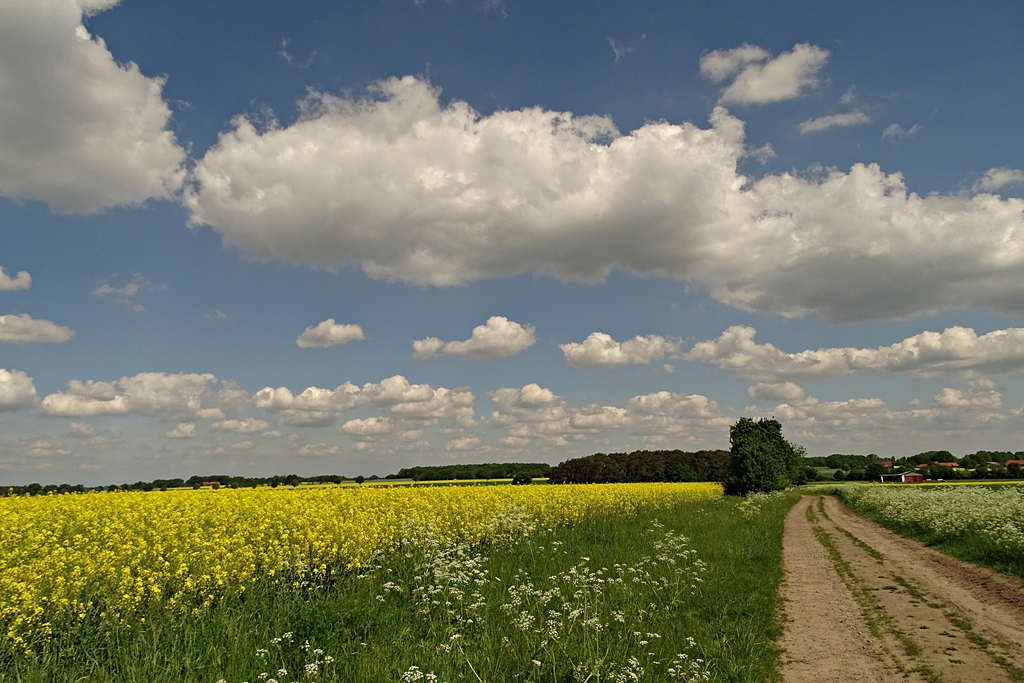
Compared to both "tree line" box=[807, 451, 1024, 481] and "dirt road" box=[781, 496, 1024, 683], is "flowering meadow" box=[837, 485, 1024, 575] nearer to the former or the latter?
"dirt road" box=[781, 496, 1024, 683]

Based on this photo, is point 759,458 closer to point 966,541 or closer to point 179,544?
point 966,541

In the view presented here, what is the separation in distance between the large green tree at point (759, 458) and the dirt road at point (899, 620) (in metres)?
40.5

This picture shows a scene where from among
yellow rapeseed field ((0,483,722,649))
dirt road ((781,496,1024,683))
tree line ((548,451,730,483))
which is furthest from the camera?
tree line ((548,451,730,483))

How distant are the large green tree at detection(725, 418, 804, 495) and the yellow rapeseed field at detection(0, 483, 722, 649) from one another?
44.1 m

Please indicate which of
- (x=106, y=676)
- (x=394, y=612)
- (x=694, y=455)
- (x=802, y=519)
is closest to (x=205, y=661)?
(x=106, y=676)

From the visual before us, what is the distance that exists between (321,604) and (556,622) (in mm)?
3468

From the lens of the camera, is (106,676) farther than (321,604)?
No

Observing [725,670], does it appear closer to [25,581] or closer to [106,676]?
[106,676]

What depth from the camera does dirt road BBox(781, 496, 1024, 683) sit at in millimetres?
7465

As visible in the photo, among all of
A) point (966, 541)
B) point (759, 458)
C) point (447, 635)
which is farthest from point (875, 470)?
point (447, 635)

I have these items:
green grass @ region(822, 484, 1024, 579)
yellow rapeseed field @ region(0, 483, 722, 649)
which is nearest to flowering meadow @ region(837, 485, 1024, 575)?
green grass @ region(822, 484, 1024, 579)

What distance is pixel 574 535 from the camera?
57.0ft

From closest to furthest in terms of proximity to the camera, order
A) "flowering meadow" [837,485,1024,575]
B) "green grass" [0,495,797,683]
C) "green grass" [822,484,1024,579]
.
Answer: "green grass" [0,495,797,683] → "green grass" [822,484,1024,579] → "flowering meadow" [837,485,1024,575]

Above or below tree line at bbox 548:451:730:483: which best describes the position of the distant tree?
below
